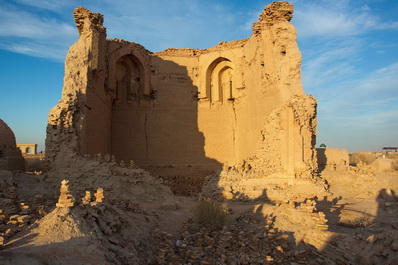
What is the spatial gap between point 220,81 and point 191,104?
7.06 feet

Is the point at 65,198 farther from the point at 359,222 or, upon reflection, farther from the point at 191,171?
the point at 191,171

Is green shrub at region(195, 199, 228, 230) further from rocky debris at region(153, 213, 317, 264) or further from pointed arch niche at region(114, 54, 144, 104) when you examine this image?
pointed arch niche at region(114, 54, 144, 104)

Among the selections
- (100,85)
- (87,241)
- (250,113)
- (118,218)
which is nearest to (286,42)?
(250,113)

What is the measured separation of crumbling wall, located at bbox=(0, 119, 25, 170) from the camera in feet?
31.1

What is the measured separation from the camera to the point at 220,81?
55.6 feet

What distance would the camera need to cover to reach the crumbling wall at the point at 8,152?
9469 mm

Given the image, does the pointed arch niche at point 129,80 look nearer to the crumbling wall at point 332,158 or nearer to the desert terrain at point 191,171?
the desert terrain at point 191,171

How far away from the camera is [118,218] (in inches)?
243

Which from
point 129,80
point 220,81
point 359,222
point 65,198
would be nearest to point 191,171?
point 220,81

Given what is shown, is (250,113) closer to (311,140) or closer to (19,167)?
(311,140)

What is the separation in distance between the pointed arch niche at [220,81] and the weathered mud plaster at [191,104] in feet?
0.18

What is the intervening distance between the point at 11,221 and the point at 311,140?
1030 centimetres

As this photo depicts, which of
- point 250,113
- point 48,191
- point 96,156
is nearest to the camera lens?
point 48,191

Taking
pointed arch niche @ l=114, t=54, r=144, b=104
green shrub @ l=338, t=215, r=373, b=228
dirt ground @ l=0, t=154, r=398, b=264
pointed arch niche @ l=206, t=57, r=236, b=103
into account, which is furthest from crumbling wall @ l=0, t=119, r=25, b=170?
green shrub @ l=338, t=215, r=373, b=228
